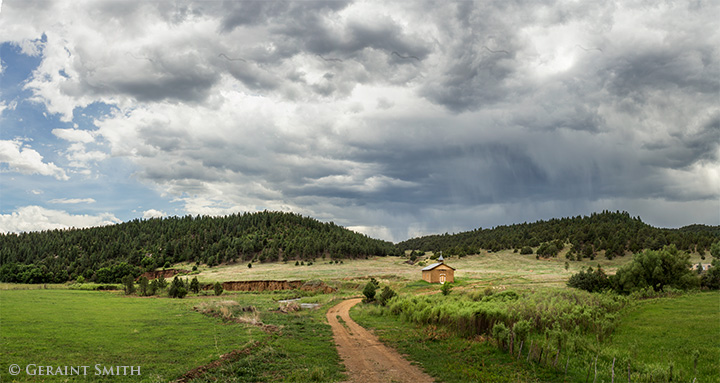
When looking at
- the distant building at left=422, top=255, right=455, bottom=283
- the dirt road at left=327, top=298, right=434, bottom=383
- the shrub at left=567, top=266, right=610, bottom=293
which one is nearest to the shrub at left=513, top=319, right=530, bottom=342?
the dirt road at left=327, top=298, right=434, bottom=383

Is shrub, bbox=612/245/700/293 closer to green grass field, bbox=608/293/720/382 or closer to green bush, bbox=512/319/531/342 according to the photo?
green grass field, bbox=608/293/720/382

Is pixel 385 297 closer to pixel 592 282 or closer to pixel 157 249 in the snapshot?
pixel 592 282

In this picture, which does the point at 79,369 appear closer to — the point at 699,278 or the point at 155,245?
the point at 699,278

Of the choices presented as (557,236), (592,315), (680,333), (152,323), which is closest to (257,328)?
(152,323)

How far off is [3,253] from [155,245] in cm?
5920

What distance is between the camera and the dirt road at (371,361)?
15758 mm

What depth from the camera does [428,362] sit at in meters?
18.3

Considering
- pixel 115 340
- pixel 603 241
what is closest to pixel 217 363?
pixel 115 340

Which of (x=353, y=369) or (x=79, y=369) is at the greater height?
(x=79, y=369)

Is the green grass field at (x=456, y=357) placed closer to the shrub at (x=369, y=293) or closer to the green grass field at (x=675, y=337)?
the green grass field at (x=675, y=337)

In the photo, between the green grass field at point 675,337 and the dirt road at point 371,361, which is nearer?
the dirt road at point 371,361

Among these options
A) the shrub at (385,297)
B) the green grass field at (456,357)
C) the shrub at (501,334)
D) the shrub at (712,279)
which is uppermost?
the shrub at (501,334)

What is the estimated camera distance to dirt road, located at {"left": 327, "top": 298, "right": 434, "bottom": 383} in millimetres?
15758

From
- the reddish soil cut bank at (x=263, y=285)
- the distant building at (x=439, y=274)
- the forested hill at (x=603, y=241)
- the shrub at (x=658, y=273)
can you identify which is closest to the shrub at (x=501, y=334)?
the shrub at (x=658, y=273)
